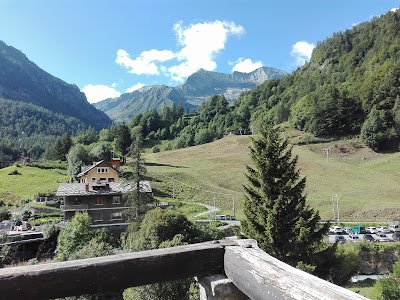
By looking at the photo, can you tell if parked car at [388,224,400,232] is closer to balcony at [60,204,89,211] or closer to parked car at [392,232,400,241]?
parked car at [392,232,400,241]

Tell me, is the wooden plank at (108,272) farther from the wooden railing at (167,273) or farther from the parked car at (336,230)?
the parked car at (336,230)

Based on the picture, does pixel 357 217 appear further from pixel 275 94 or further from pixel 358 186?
pixel 275 94

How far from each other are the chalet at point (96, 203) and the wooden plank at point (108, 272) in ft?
125

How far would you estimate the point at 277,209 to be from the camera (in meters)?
21.8

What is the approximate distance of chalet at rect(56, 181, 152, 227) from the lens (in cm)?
4072

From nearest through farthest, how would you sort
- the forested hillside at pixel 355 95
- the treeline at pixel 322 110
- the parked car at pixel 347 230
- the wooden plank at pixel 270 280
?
the wooden plank at pixel 270 280 → the parked car at pixel 347 230 → the treeline at pixel 322 110 → the forested hillside at pixel 355 95

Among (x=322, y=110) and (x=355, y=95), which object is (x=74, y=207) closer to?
(x=322, y=110)

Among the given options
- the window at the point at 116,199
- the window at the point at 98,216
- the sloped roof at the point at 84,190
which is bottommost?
the window at the point at 98,216

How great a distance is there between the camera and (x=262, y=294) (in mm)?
2611

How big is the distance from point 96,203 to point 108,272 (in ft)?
133

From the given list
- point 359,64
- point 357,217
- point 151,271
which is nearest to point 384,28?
point 359,64

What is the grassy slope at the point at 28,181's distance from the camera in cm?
5922

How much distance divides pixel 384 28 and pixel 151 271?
215588 mm

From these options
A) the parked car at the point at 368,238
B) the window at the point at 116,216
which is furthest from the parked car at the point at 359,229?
the window at the point at 116,216
